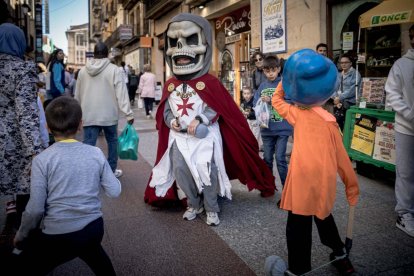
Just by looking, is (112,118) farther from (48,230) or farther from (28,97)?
(48,230)

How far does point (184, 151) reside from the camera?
12.4ft

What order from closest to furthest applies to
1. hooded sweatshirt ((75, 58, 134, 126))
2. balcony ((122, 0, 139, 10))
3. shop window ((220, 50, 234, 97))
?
1. hooded sweatshirt ((75, 58, 134, 126))
2. shop window ((220, 50, 234, 97))
3. balcony ((122, 0, 139, 10))

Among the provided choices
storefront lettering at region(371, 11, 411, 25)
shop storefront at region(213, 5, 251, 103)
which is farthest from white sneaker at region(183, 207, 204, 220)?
shop storefront at region(213, 5, 251, 103)

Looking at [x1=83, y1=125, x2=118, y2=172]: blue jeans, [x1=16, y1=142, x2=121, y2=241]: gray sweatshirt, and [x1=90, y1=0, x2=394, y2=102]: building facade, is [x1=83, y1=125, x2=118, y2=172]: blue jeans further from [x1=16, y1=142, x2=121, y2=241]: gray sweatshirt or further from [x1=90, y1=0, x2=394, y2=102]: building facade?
[x1=16, y1=142, x2=121, y2=241]: gray sweatshirt

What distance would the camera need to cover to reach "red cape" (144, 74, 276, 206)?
3881 millimetres

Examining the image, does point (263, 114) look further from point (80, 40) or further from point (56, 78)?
point (80, 40)

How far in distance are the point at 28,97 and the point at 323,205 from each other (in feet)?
7.90

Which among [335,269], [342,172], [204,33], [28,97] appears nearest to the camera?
[342,172]

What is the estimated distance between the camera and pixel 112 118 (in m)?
5.14

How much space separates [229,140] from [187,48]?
3.40 ft

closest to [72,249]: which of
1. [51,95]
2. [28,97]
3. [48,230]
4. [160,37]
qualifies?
[48,230]

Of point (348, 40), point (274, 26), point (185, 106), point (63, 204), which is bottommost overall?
point (63, 204)

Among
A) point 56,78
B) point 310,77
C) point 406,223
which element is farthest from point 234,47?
point 310,77

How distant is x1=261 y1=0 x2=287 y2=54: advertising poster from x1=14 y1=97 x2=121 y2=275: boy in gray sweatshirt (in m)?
Result: 8.00
